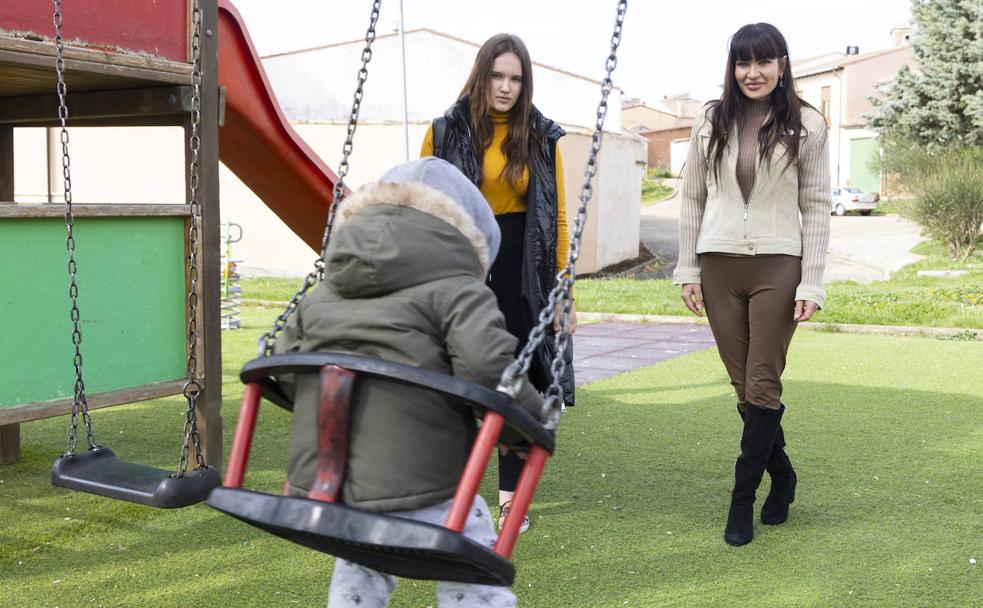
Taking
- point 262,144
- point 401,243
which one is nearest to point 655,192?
point 262,144

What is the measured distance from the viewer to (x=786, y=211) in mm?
3676

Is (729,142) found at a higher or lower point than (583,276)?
higher

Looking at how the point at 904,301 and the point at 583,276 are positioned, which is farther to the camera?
the point at 583,276

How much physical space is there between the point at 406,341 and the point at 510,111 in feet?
6.35

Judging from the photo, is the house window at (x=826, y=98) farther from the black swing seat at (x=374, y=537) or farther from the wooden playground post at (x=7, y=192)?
the black swing seat at (x=374, y=537)

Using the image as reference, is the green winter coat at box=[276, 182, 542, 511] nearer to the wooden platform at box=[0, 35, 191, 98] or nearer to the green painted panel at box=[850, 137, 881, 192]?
the wooden platform at box=[0, 35, 191, 98]

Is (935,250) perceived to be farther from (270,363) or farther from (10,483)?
(270,363)

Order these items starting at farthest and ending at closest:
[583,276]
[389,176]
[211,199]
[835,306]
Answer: [583,276] → [835,306] → [211,199] → [389,176]

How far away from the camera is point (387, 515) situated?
1.89m

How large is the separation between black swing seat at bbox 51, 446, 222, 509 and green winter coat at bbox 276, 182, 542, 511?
115 cm

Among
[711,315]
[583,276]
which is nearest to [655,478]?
[711,315]

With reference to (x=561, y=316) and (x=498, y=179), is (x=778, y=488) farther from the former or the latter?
(x=561, y=316)

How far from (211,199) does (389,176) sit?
2330 mm

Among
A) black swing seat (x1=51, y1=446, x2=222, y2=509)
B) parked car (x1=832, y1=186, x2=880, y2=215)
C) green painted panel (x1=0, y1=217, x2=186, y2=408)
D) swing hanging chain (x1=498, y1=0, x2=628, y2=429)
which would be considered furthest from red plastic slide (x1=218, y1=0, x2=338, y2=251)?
parked car (x1=832, y1=186, x2=880, y2=215)
